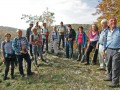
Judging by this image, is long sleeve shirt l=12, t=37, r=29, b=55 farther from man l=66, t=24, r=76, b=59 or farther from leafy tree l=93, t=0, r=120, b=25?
leafy tree l=93, t=0, r=120, b=25

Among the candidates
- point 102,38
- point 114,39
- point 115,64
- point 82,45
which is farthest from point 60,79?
point 82,45

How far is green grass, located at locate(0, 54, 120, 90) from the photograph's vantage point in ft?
37.9

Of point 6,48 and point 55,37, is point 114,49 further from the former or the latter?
point 55,37

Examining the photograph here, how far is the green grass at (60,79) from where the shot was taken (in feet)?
37.9

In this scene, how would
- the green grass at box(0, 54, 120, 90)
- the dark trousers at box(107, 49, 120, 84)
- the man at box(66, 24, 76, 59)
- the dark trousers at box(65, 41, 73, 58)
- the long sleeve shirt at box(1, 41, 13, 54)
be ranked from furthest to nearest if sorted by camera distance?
the dark trousers at box(65, 41, 73, 58)
the man at box(66, 24, 76, 59)
the long sleeve shirt at box(1, 41, 13, 54)
the green grass at box(0, 54, 120, 90)
the dark trousers at box(107, 49, 120, 84)

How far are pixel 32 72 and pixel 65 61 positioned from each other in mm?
3446

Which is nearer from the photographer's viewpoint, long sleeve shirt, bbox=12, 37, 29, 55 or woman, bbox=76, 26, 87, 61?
long sleeve shirt, bbox=12, 37, 29, 55

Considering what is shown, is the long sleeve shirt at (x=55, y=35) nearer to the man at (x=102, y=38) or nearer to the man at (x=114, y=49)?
the man at (x=102, y=38)

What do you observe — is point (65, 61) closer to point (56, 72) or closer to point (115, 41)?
point (56, 72)

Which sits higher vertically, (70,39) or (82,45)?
(70,39)

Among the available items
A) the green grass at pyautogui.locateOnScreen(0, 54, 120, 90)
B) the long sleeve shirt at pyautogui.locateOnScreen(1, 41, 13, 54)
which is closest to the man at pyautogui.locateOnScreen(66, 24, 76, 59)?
the green grass at pyautogui.locateOnScreen(0, 54, 120, 90)

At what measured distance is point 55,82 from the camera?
12.2 m

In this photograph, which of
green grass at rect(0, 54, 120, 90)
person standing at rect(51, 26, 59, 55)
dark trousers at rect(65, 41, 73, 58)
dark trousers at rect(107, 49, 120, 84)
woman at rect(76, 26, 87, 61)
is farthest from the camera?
person standing at rect(51, 26, 59, 55)

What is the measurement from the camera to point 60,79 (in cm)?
1266
